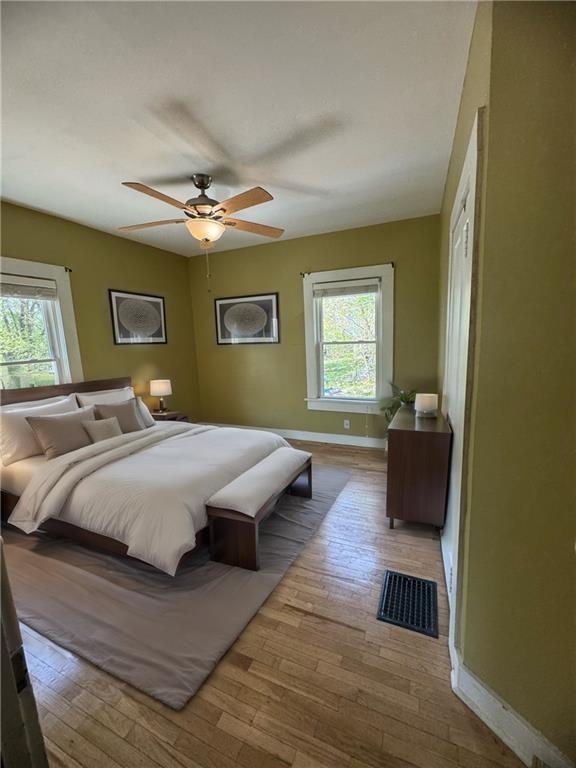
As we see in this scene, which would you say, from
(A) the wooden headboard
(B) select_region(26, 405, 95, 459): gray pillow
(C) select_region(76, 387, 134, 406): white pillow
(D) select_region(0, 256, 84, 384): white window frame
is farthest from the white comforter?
(D) select_region(0, 256, 84, 384): white window frame

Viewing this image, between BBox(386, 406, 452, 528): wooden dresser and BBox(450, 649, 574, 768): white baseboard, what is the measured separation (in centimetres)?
105

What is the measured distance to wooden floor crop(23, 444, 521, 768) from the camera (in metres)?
1.15

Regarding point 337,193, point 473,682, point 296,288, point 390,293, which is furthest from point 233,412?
point 473,682

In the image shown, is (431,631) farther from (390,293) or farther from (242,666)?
(390,293)

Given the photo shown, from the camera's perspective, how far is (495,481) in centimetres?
113

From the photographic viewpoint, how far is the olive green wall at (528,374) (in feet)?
3.12

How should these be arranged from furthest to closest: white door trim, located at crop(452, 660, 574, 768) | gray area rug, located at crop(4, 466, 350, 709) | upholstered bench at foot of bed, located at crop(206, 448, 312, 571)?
upholstered bench at foot of bed, located at crop(206, 448, 312, 571) → gray area rug, located at crop(4, 466, 350, 709) → white door trim, located at crop(452, 660, 574, 768)

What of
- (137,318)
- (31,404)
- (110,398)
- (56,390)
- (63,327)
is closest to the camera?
(31,404)

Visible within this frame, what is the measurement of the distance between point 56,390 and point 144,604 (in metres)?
2.45

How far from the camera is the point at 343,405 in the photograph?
169 inches

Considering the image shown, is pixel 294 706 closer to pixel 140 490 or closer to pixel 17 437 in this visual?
pixel 140 490

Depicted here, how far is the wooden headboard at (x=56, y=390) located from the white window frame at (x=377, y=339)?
2.39m

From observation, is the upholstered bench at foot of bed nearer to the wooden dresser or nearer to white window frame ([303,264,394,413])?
the wooden dresser

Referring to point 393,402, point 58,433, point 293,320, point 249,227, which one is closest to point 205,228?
point 249,227
